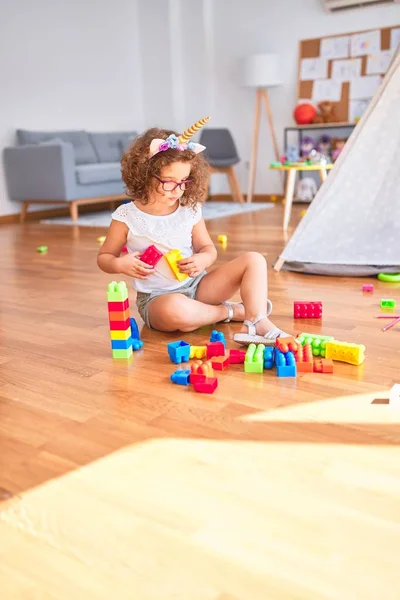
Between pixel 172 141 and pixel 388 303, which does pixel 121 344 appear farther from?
pixel 388 303

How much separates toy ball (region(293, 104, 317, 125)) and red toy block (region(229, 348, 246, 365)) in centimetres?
406

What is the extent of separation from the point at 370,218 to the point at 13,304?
1.34 m

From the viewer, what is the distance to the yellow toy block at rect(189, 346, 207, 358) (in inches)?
54.7

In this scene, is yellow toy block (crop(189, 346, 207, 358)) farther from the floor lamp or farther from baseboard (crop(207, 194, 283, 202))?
baseboard (crop(207, 194, 283, 202))

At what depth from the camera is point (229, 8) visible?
17.7ft

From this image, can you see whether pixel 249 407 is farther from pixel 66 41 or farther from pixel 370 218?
pixel 66 41

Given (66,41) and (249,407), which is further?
(66,41)

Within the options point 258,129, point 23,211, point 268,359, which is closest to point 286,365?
point 268,359

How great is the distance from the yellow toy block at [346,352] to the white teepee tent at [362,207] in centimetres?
90

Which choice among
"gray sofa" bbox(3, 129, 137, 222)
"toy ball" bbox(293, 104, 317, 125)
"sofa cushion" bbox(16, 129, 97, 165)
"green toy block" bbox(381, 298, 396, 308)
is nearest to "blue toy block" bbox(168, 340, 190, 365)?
"green toy block" bbox(381, 298, 396, 308)

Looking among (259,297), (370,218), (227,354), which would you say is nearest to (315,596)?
(227,354)

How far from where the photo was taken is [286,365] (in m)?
1.26

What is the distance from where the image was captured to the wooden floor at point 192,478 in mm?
680

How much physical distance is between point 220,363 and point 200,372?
76 millimetres
